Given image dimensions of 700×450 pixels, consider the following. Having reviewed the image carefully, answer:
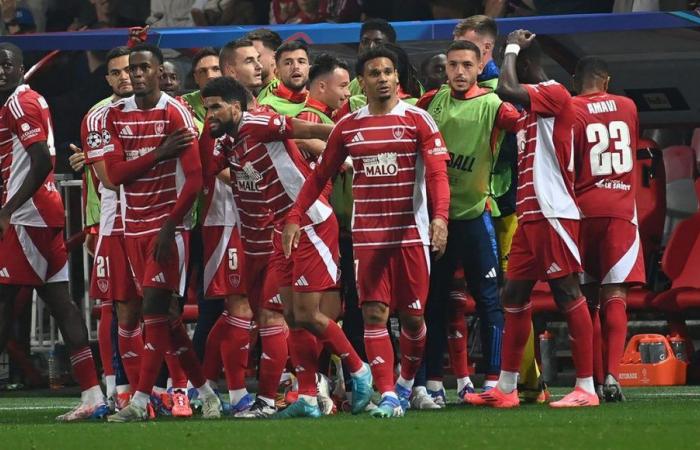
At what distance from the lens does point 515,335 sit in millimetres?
11406

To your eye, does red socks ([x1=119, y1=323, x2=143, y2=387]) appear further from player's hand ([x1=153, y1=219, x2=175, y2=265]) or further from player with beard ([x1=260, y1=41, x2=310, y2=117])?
player with beard ([x1=260, y1=41, x2=310, y2=117])

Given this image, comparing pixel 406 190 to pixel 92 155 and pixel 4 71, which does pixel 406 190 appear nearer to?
pixel 92 155

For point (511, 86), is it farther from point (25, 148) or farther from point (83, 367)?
point (83, 367)

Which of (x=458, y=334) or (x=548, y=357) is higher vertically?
(x=458, y=334)

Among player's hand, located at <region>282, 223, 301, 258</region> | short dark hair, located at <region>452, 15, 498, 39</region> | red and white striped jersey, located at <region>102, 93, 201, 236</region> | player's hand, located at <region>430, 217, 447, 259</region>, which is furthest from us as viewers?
short dark hair, located at <region>452, 15, 498, 39</region>

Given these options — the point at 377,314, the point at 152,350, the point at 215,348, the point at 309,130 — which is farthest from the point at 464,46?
the point at 152,350

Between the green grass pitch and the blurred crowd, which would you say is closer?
the green grass pitch

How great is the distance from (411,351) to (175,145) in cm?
190

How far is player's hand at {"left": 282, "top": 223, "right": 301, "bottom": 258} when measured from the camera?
1074 cm

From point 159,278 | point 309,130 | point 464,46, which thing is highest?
point 464,46

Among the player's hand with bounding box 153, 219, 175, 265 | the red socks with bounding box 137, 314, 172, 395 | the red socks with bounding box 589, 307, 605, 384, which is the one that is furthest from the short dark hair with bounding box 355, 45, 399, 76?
the red socks with bounding box 589, 307, 605, 384

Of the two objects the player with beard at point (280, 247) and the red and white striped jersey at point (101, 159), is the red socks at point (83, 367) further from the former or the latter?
the player with beard at point (280, 247)

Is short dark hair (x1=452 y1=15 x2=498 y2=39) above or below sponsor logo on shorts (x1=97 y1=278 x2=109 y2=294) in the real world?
above

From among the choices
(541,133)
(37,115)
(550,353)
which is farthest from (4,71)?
(550,353)
